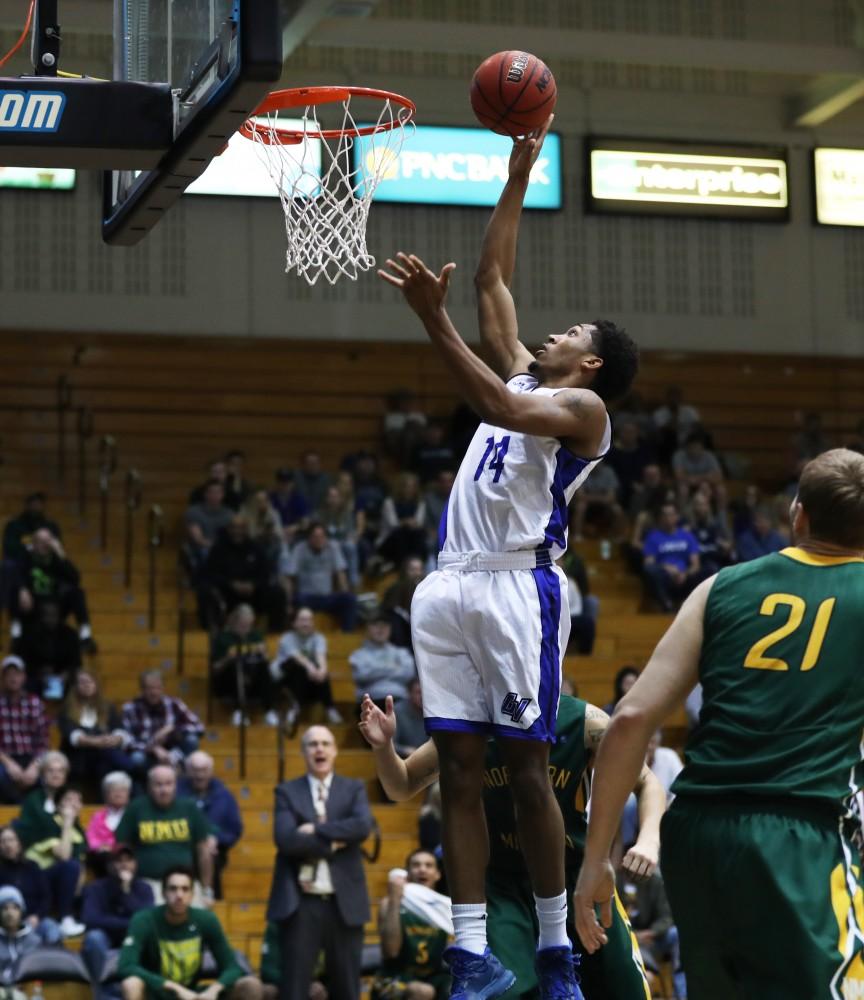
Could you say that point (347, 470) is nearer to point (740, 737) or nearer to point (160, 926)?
point (160, 926)

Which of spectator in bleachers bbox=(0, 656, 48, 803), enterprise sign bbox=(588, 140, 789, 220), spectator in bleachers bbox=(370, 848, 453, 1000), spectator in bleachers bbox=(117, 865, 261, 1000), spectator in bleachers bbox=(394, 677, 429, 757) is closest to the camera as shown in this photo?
spectator in bleachers bbox=(117, 865, 261, 1000)

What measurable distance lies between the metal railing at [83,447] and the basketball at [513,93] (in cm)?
1395

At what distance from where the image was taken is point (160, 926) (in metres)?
12.3

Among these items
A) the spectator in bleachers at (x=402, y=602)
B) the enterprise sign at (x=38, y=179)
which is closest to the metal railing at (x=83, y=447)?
the enterprise sign at (x=38, y=179)

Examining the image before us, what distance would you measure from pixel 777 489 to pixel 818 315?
90.3 inches

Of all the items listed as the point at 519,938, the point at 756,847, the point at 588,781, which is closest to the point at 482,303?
the point at 588,781

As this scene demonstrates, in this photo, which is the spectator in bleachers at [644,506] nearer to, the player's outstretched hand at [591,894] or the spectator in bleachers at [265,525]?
the spectator in bleachers at [265,525]

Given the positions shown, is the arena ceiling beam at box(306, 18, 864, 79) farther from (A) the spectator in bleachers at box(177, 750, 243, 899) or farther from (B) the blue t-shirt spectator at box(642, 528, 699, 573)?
(A) the spectator in bleachers at box(177, 750, 243, 899)

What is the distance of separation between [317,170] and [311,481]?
11914mm

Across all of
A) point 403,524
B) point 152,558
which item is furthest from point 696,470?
point 152,558

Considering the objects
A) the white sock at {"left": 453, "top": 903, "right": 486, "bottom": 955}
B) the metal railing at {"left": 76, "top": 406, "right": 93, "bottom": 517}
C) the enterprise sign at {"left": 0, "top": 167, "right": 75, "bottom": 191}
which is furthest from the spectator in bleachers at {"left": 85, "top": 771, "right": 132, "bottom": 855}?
the white sock at {"left": 453, "top": 903, "right": 486, "bottom": 955}

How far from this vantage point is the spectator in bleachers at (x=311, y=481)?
19828mm

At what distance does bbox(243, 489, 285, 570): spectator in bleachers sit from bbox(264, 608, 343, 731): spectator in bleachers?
131 centimetres

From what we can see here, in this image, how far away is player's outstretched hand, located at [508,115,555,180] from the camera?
254 inches
